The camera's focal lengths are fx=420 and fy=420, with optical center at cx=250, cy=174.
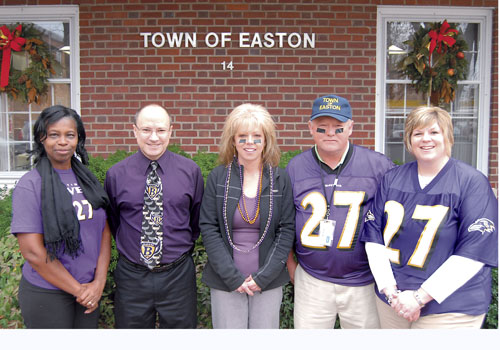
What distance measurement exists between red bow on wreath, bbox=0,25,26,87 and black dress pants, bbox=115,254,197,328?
4.08 metres

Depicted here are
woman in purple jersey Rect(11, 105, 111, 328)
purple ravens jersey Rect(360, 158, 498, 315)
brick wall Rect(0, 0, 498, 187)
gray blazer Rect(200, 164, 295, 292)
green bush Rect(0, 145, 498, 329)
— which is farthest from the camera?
brick wall Rect(0, 0, 498, 187)

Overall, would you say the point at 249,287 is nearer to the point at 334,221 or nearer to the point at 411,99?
the point at 334,221

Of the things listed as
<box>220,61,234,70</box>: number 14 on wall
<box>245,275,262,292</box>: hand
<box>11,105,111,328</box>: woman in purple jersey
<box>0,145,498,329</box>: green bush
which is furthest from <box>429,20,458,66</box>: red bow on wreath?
<box>11,105,111,328</box>: woman in purple jersey

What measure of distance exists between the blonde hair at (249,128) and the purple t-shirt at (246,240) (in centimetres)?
30

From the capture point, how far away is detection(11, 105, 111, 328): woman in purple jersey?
2090 mm

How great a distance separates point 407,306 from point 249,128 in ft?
4.00

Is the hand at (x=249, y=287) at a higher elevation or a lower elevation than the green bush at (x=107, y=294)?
higher

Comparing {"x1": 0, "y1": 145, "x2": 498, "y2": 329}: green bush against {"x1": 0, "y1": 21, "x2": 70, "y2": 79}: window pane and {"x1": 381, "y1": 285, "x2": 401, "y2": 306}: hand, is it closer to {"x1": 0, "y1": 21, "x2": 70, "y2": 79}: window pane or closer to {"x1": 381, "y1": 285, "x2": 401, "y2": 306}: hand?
{"x1": 381, "y1": 285, "x2": 401, "y2": 306}: hand

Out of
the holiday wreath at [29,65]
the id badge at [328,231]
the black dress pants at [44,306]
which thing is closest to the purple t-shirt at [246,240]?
the id badge at [328,231]

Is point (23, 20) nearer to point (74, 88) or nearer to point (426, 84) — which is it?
point (74, 88)

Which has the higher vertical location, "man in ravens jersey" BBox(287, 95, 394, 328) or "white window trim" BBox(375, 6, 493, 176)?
"white window trim" BBox(375, 6, 493, 176)

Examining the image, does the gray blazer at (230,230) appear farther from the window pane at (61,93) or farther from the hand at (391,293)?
the window pane at (61,93)

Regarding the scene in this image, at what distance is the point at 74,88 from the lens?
214 inches

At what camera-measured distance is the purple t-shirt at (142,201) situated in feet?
Result: 7.96
